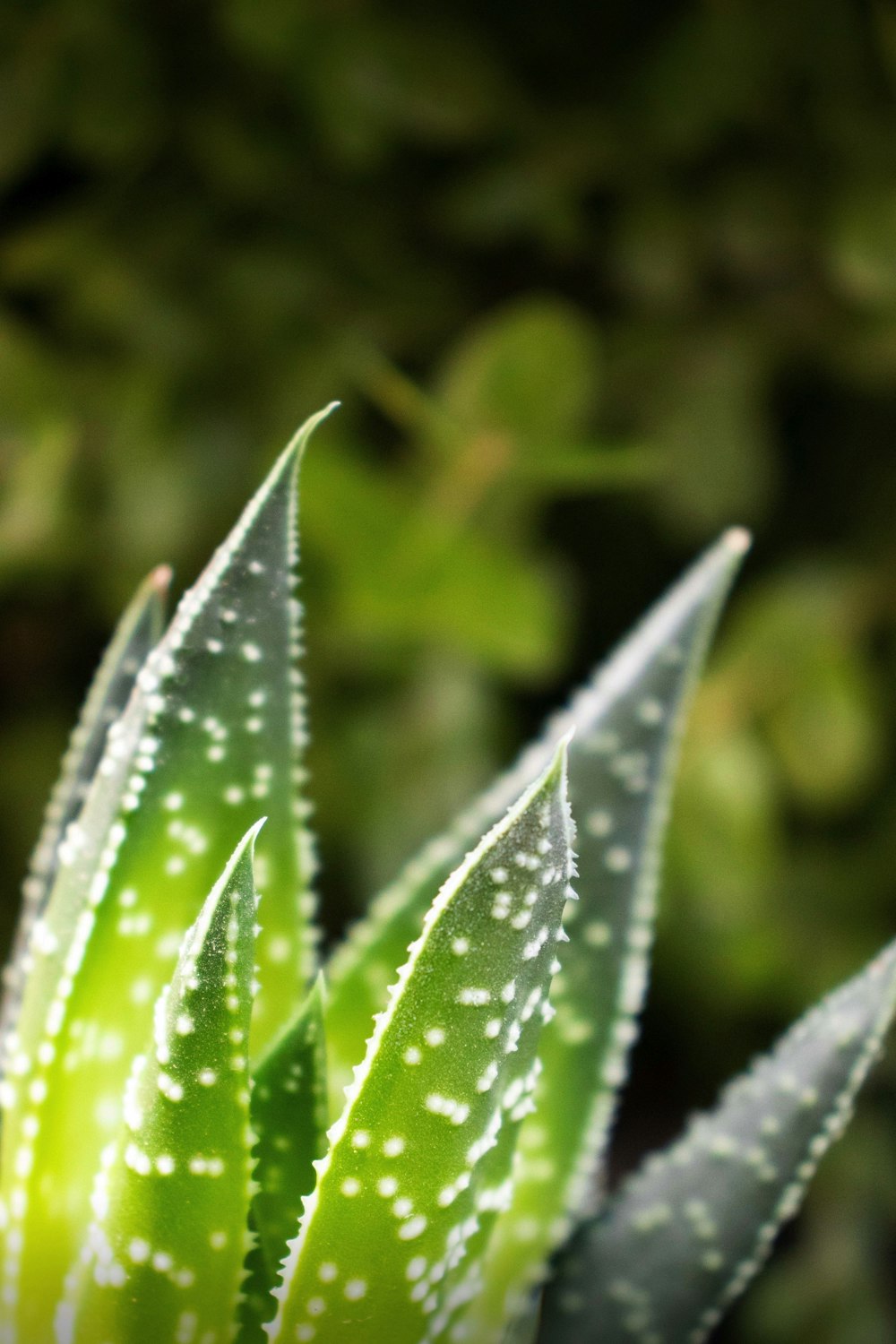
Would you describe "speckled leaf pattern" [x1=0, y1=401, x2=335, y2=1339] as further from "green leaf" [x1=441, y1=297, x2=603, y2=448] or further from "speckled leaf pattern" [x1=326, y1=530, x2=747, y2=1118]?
"green leaf" [x1=441, y1=297, x2=603, y2=448]

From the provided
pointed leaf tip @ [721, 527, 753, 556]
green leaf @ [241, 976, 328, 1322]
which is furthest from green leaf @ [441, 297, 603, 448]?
green leaf @ [241, 976, 328, 1322]

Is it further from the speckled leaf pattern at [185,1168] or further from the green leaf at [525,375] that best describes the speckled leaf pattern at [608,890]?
the green leaf at [525,375]

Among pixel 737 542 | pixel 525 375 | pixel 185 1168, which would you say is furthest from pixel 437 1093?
pixel 525 375

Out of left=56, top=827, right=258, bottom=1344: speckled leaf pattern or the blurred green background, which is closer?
left=56, top=827, right=258, bottom=1344: speckled leaf pattern

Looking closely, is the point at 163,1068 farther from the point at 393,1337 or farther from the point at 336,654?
the point at 336,654

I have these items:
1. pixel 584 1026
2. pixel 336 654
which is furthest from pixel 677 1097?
pixel 584 1026

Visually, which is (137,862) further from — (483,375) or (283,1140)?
(483,375)
